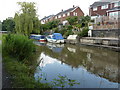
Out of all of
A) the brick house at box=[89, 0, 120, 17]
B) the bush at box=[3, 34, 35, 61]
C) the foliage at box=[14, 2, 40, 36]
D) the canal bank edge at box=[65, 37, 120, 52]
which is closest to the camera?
the bush at box=[3, 34, 35, 61]

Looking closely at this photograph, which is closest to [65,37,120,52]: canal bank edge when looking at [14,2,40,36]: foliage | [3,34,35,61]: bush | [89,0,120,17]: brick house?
[14,2,40,36]: foliage

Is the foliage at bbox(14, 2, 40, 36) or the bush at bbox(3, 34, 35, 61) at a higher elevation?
the foliage at bbox(14, 2, 40, 36)

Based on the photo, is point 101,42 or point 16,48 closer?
point 16,48

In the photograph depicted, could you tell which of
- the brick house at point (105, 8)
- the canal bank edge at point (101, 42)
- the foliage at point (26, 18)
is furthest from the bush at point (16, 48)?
the brick house at point (105, 8)

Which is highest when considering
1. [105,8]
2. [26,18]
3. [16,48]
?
[105,8]

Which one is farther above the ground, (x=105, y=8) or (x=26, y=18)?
(x=105, y=8)

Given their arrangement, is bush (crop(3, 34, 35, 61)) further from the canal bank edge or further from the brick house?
the brick house

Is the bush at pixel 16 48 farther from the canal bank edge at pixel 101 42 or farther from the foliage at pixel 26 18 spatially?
the foliage at pixel 26 18

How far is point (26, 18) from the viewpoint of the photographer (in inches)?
1059

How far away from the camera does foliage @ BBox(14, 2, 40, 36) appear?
26.8m

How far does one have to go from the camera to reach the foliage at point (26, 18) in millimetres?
26797

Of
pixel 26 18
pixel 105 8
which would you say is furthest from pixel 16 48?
pixel 105 8

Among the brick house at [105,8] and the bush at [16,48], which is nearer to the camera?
the bush at [16,48]

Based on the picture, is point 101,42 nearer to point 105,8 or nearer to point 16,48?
point 16,48
